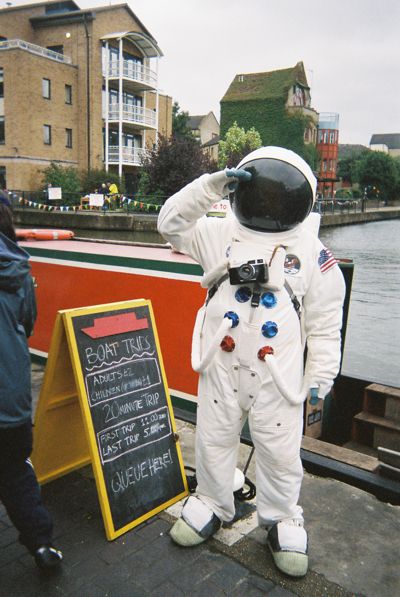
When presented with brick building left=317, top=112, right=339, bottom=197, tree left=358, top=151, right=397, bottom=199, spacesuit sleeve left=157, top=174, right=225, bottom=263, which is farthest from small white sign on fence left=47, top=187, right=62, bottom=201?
tree left=358, top=151, right=397, bottom=199

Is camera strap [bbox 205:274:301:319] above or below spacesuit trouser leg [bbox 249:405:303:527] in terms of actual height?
above

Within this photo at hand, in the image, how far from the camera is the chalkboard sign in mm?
2865

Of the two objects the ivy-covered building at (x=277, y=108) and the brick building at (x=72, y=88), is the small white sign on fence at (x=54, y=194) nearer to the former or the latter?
the brick building at (x=72, y=88)

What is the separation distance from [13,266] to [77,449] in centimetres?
162

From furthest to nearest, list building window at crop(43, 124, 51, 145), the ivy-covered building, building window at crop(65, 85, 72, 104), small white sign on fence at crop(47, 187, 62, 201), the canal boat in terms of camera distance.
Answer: the ivy-covered building → building window at crop(65, 85, 72, 104) → building window at crop(43, 124, 51, 145) → small white sign on fence at crop(47, 187, 62, 201) → the canal boat

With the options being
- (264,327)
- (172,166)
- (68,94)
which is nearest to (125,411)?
(264,327)

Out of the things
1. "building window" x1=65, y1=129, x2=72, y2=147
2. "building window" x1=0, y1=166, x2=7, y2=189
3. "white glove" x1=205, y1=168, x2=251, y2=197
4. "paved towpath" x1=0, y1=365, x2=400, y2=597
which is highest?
"building window" x1=65, y1=129, x2=72, y2=147

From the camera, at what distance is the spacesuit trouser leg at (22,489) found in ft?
Result: 7.89

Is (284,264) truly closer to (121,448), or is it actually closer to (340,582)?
(121,448)

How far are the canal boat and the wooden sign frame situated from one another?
1.07m

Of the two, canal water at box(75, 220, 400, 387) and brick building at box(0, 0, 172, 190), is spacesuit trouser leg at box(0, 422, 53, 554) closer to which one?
canal water at box(75, 220, 400, 387)

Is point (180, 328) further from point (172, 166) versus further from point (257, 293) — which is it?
point (172, 166)

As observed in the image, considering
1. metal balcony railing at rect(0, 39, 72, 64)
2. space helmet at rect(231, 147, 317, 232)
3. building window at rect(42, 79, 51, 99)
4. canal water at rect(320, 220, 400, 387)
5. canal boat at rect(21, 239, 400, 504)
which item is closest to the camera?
space helmet at rect(231, 147, 317, 232)

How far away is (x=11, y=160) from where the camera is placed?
31.3m
